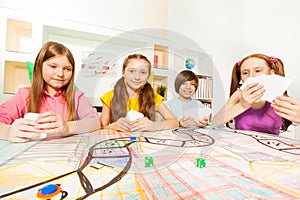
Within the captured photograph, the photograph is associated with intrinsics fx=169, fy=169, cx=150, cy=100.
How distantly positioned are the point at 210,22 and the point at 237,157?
4.21ft

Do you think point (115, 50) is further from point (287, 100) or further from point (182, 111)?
point (287, 100)

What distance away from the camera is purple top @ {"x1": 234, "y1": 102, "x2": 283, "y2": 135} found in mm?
834

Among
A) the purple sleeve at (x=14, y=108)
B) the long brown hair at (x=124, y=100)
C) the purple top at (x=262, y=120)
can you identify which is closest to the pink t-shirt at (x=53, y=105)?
the purple sleeve at (x=14, y=108)

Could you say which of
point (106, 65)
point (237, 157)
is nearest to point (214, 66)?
point (106, 65)

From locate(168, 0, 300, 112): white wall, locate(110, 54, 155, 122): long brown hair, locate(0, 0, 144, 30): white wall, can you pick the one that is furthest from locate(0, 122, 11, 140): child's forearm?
locate(168, 0, 300, 112): white wall

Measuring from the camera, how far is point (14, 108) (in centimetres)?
65

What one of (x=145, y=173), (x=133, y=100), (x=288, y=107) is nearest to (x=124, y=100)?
(x=133, y=100)

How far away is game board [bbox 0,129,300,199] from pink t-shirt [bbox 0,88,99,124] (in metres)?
0.31

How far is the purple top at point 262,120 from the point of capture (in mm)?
834

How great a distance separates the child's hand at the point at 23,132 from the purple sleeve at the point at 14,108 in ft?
0.62

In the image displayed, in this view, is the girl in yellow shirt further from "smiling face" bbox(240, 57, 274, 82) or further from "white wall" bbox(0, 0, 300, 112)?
"white wall" bbox(0, 0, 300, 112)

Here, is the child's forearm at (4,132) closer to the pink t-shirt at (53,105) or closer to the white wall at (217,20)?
the pink t-shirt at (53,105)

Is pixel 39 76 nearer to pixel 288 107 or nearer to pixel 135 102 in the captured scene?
pixel 135 102

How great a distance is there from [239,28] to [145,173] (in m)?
1.28
